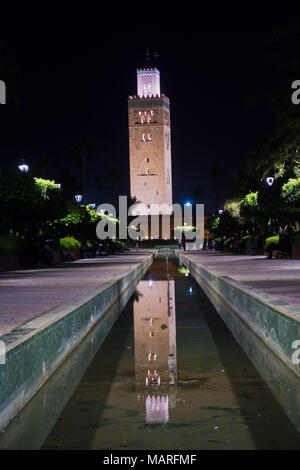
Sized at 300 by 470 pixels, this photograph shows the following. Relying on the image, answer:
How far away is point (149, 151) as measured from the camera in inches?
5497

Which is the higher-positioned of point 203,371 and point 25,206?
point 25,206

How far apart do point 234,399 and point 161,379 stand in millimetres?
1168

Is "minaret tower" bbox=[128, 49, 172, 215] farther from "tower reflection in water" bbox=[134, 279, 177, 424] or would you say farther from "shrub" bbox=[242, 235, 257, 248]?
"tower reflection in water" bbox=[134, 279, 177, 424]

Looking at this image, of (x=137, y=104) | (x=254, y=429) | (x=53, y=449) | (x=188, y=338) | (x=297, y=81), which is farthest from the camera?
(x=137, y=104)

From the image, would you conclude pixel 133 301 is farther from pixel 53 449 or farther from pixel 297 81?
pixel 53 449

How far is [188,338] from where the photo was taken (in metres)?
10.7

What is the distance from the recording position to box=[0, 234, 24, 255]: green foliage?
29969mm

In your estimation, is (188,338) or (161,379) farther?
(188,338)

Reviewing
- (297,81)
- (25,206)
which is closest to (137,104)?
(25,206)
